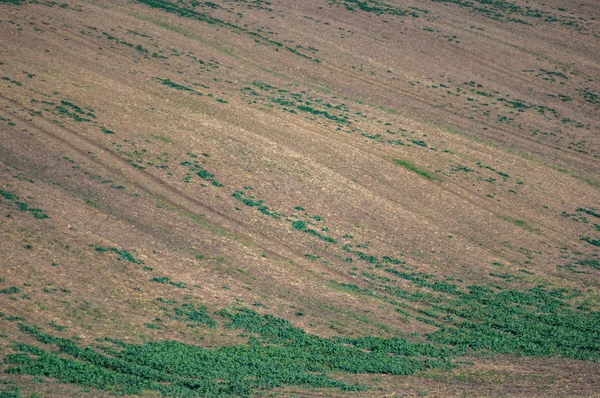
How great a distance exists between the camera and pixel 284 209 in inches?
885

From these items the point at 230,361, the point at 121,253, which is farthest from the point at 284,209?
the point at 230,361

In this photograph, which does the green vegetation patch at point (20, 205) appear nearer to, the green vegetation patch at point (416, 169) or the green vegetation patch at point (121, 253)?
the green vegetation patch at point (121, 253)

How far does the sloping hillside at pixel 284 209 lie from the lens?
14609 mm

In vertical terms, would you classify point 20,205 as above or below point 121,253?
above

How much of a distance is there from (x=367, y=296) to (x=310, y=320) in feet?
8.70

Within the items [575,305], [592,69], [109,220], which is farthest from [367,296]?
[592,69]

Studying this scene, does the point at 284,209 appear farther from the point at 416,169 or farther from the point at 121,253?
the point at 416,169

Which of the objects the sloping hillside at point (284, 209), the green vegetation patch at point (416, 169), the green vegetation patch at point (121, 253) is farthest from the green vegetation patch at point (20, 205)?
the green vegetation patch at point (416, 169)

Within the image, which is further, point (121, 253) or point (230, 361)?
point (121, 253)

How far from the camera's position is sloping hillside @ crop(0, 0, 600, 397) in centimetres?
1461

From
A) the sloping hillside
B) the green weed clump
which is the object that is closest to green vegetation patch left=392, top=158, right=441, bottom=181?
the sloping hillside

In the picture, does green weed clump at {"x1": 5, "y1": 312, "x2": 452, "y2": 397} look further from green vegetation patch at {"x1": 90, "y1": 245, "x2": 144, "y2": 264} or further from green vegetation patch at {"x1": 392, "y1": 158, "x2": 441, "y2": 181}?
green vegetation patch at {"x1": 392, "y1": 158, "x2": 441, "y2": 181}

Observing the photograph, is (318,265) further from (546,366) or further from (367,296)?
(546,366)

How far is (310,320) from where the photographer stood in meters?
16.8
